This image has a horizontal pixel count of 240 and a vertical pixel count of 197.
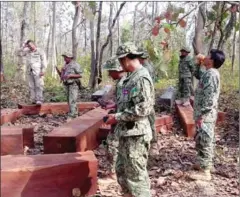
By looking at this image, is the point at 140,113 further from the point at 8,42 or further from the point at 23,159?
the point at 8,42

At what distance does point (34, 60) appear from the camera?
1.63 meters

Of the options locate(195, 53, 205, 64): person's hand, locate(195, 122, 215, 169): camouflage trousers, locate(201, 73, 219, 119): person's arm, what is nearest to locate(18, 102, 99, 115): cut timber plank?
locate(195, 53, 205, 64): person's hand

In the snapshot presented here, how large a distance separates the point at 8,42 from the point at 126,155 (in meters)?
1.09

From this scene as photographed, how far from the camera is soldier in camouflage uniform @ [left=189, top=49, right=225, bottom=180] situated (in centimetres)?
317

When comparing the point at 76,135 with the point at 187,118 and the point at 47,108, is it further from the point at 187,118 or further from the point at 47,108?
the point at 187,118

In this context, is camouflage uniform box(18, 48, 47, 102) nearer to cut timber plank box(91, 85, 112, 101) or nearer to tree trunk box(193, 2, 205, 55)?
cut timber plank box(91, 85, 112, 101)

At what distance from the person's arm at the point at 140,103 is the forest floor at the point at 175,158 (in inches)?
9.5

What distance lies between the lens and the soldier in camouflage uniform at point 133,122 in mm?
2225

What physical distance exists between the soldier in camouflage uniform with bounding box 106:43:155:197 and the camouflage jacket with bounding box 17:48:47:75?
503 millimetres

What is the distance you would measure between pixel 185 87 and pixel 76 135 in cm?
96

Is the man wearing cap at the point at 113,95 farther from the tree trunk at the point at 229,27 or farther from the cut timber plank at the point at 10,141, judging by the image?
the tree trunk at the point at 229,27

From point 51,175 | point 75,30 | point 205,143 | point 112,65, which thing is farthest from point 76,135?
point 205,143

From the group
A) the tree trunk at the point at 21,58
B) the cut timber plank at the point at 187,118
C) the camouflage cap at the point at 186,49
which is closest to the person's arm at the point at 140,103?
the camouflage cap at the point at 186,49

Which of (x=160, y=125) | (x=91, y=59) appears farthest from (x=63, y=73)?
(x=160, y=125)
